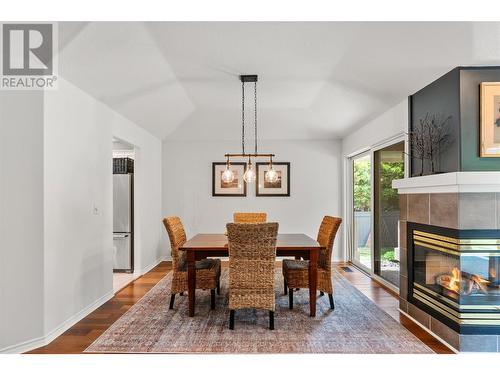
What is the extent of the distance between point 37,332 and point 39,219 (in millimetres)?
932

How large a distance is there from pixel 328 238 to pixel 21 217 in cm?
285

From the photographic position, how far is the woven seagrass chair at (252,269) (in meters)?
2.81

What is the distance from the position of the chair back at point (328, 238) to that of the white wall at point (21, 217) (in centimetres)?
267

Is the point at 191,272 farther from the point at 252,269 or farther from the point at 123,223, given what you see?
the point at 123,223

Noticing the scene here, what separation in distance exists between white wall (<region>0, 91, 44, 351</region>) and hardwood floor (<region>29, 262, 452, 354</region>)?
271mm

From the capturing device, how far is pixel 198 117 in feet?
17.2

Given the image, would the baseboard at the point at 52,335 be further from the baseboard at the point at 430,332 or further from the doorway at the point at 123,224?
the baseboard at the point at 430,332

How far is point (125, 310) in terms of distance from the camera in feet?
11.3

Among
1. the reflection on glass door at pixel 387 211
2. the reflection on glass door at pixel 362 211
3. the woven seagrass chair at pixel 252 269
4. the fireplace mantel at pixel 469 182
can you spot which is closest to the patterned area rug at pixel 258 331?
the woven seagrass chair at pixel 252 269

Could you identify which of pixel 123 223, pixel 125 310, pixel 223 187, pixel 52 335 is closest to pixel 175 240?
pixel 125 310

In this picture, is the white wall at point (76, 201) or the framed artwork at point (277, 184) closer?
the white wall at point (76, 201)

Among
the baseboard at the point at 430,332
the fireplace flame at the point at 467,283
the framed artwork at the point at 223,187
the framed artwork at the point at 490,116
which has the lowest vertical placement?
the baseboard at the point at 430,332

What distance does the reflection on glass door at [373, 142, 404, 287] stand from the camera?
165 inches

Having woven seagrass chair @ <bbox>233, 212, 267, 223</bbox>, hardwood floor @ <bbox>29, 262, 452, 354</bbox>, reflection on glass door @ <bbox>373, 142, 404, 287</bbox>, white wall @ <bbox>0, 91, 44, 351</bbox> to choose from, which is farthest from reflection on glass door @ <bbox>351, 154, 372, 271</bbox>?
white wall @ <bbox>0, 91, 44, 351</bbox>
